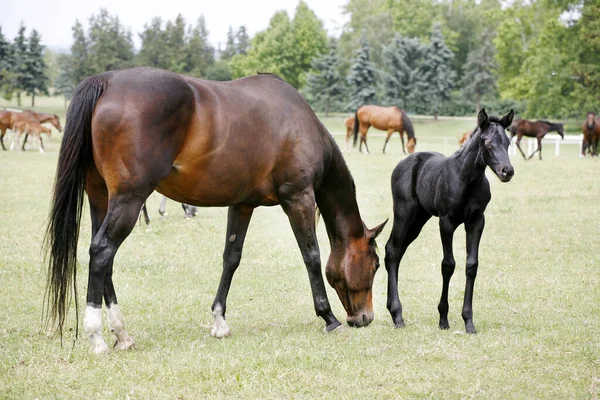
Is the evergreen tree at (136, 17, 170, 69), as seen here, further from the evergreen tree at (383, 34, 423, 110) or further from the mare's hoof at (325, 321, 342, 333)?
the mare's hoof at (325, 321, 342, 333)

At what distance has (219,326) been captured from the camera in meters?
6.40

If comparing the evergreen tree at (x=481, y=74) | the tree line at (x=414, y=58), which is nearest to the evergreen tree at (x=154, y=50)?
the tree line at (x=414, y=58)

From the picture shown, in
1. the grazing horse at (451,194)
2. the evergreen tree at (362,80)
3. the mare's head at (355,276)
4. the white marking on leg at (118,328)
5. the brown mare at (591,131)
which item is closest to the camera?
the white marking on leg at (118,328)

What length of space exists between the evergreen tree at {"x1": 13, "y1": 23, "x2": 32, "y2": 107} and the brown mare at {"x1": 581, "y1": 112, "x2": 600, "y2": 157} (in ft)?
167

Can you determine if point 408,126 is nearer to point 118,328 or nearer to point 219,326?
point 219,326

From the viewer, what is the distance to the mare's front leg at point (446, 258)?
637cm

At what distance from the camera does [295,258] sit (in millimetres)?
10438

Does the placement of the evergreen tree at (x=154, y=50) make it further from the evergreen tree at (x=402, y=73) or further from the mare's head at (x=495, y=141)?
the mare's head at (x=495, y=141)

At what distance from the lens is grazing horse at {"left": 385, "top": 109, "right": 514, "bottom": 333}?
6.02 meters

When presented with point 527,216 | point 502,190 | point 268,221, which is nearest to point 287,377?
point 268,221

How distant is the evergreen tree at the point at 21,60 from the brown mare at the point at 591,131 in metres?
50.9

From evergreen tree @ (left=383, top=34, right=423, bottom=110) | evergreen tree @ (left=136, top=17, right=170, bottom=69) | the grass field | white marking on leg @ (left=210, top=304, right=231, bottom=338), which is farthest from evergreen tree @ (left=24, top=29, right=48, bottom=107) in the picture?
white marking on leg @ (left=210, top=304, right=231, bottom=338)

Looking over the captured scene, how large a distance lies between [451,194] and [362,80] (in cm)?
5790

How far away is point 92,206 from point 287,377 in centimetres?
220
